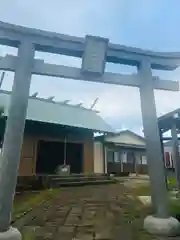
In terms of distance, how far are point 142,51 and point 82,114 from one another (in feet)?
37.1

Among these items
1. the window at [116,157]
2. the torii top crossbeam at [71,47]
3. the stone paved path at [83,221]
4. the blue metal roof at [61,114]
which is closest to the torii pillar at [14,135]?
the torii top crossbeam at [71,47]

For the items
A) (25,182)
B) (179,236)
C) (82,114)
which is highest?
(82,114)

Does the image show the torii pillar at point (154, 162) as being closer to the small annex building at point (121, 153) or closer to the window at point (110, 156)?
the small annex building at point (121, 153)

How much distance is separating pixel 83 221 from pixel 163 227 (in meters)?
1.63

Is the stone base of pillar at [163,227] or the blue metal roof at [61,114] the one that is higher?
the blue metal roof at [61,114]

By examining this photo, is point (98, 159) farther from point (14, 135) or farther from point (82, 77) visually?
point (14, 135)

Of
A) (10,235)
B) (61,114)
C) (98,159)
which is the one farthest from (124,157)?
(10,235)

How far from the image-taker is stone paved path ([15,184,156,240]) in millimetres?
3750

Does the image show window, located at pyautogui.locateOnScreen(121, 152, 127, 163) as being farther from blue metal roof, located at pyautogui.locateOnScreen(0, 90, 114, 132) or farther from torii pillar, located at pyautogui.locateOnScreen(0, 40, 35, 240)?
torii pillar, located at pyautogui.locateOnScreen(0, 40, 35, 240)

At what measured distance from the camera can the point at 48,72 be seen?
163 inches

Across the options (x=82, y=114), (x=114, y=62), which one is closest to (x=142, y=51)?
(x=114, y=62)

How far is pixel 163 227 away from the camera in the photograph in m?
3.69

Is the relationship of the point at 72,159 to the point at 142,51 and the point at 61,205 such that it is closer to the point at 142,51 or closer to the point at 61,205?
the point at 61,205

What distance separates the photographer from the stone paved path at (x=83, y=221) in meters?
3.75
